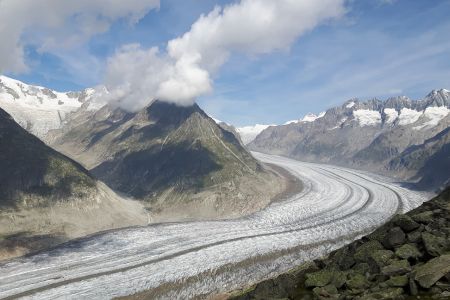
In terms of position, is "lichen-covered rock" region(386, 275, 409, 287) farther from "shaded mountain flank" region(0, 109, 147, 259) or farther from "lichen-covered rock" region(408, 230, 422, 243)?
"shaded mountain flank" region(0, 109, 147, 259)

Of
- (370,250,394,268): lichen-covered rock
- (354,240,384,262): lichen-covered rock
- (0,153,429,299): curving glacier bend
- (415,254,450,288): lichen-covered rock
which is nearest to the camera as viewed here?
(415,254,450,288): lichen-covered rock

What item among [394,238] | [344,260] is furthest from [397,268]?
[344,260]

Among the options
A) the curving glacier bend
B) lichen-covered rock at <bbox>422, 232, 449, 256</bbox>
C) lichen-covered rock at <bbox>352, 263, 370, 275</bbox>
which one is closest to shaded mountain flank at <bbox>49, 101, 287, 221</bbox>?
the curving glacier bend

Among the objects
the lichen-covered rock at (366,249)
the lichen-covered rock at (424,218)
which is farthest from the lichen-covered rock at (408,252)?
the lichen-covered rock at (424,218)

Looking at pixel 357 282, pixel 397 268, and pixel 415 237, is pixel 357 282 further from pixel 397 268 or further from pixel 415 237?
pixel 415 237

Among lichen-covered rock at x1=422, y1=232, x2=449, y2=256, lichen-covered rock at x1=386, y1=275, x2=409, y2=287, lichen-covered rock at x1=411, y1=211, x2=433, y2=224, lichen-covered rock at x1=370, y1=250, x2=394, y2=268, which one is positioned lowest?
lichen-covered rock at x1=386, y1=275, x2=409, y2=287

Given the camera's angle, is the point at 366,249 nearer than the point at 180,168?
Yes

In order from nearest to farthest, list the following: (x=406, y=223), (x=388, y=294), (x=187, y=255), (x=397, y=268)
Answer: (x=388, y=294)
(x=397, y=268)
(x=406, y=223)
(x=187, y=255)
